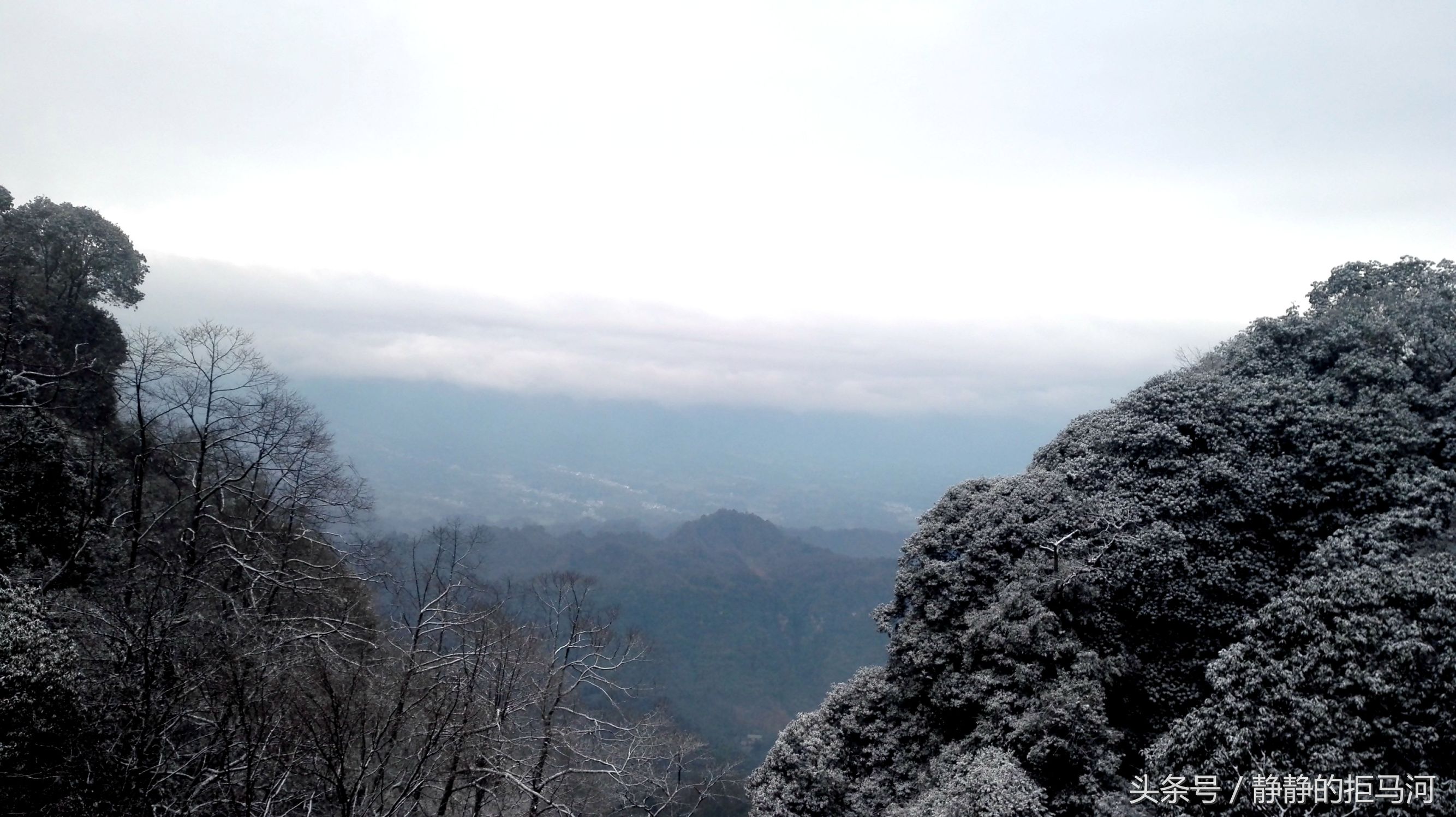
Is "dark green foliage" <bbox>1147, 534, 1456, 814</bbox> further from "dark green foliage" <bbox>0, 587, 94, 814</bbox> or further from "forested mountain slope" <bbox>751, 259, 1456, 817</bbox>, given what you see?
"dark green foliage" <bbox>0, 587, 94, 814</bbox>

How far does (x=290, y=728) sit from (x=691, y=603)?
6217 centimetres

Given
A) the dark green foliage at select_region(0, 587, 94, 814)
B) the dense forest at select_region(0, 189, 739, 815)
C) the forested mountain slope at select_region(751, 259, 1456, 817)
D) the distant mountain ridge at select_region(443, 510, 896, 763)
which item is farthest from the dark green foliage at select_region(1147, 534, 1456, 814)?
the distant mountain ridge at select_region(443, 510, 896, 763)

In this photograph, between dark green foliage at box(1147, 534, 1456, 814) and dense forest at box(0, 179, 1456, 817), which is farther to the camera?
dense forest at box(0, 179, 1456, 817)

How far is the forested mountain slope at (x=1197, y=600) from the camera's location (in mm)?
8242

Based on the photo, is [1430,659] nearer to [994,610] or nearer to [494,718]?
[994,610]

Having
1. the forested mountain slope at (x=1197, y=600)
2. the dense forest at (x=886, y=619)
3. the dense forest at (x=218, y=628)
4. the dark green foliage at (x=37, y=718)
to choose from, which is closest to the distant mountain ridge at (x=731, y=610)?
the dense forest at (x=218, y=628)

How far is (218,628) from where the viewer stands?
9273 millimetres

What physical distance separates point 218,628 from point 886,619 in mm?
11059

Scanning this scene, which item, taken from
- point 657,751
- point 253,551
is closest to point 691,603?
point 657,751

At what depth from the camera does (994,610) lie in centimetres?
1195

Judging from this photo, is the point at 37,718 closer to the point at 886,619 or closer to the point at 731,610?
the point at 886,619

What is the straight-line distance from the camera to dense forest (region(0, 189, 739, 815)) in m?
8.23

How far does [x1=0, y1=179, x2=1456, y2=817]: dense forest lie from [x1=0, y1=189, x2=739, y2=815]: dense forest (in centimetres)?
7

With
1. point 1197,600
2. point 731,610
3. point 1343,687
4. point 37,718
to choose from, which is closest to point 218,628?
point 37,718
